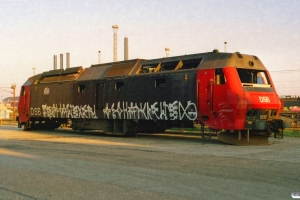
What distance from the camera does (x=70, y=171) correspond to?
962 centimetres

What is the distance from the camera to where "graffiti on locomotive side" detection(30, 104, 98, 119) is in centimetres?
2322

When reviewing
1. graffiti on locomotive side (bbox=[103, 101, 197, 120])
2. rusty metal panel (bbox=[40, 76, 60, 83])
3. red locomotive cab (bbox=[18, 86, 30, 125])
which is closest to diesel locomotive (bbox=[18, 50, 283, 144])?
graffiti on locomotive side (bbox=[103, 101, 197, 120])

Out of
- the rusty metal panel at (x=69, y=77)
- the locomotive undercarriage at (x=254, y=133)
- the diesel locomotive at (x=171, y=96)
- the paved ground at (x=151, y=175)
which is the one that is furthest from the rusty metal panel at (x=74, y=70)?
the paved ground at (x=151, y=175)

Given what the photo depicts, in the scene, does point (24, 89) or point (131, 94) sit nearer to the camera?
point (131, 94)

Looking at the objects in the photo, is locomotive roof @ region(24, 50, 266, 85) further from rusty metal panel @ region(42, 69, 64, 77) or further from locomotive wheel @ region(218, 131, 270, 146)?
locomotive wheel @ region(218, 131, 270, 146)

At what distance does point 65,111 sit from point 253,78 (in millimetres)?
12722

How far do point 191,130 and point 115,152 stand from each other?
12.7 metres

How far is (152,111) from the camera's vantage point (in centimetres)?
1948

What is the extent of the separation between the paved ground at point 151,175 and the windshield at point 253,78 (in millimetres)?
4034

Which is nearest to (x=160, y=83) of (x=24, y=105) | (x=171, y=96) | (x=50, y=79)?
(x=171, y=96)

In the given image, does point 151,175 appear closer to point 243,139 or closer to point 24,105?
point 243,139

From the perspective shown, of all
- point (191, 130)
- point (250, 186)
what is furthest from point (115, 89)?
point (250, 186)

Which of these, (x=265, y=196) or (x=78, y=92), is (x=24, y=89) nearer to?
(x=78, y=92)

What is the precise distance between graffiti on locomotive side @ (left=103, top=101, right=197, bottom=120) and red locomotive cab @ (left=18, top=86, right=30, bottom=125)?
9.13 m
